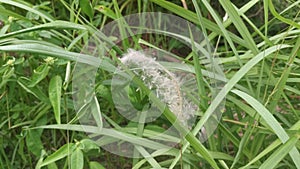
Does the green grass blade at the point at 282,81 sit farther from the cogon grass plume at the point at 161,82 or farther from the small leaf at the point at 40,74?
the small leaf at the point at 40,74

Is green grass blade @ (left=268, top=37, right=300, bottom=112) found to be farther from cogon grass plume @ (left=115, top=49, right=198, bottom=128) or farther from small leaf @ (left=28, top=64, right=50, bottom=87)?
small leaf @ (left=28, top=64, right=50, bottom=87)

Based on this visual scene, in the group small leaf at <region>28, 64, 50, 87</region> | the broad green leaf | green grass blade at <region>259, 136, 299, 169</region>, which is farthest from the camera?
small leaf at <region>28, 64, 50, 87</region>

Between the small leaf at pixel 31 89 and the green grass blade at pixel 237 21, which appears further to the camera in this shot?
the small leaf at pixel 31 89

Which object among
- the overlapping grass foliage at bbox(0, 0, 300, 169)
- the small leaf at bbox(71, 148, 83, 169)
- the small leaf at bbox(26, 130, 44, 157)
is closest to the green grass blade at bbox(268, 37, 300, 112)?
the overlapping grass foliage at bbox(0, 0, 300, 169)

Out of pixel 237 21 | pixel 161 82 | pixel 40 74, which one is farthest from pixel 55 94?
pixel 237 21

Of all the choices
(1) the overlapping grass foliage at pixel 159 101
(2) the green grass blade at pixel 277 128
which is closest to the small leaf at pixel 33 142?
(1) the overlapping grass foliage at pixel 159 101

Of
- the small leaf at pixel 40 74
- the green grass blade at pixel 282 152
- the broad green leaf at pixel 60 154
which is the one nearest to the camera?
the green grass blade at pixel 282 152

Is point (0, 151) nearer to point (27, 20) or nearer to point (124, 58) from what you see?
point (27, 20)

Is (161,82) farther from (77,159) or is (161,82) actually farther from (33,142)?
(33,142)
